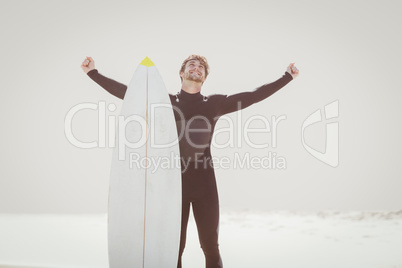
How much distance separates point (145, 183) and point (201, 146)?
34 centimetres

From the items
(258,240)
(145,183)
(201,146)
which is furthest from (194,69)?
(258,240)

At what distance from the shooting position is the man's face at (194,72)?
6.38 feet

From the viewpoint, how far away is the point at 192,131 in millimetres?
1866

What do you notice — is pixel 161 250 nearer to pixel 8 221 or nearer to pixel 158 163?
pixel 158 163

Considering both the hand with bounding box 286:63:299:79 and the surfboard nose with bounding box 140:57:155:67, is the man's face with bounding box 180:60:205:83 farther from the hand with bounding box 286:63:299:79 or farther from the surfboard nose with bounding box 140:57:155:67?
the hand with bounding box 286:63:299:79

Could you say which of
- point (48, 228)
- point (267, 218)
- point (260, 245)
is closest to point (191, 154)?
point (260, 245)

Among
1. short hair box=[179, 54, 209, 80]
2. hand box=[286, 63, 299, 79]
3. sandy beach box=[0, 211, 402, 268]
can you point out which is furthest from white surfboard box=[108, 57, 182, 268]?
sandy beach box=[0, 211, 402, 268]

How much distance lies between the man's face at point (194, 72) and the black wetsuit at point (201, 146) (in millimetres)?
86

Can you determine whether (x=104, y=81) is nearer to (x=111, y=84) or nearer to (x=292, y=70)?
(x=111, y=84)

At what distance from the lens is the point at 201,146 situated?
6.09ft

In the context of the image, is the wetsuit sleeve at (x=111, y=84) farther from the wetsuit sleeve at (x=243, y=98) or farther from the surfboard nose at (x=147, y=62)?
the wetsuit sleeve at (x=243, y=98)

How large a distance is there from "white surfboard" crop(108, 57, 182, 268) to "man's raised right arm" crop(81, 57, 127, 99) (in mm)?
93

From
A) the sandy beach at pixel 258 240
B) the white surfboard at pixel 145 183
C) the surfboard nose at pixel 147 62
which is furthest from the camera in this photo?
the sandy beach at pixel 258 240

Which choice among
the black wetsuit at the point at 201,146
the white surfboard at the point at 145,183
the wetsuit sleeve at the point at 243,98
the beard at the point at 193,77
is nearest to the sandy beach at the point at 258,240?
the white surfboard at the point at 145,183
